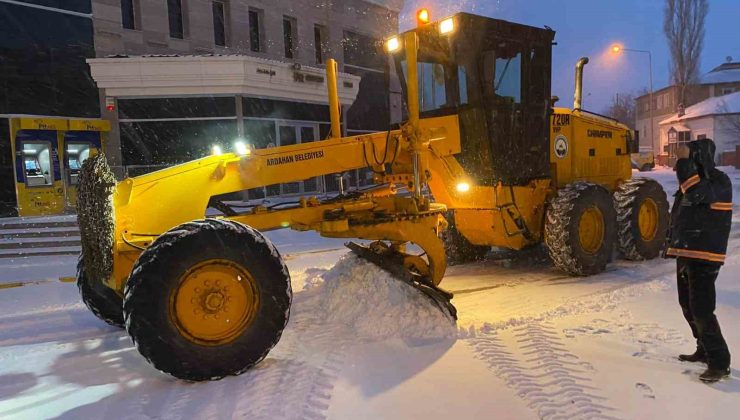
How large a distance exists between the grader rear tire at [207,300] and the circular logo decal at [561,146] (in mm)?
5114

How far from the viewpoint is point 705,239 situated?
13.2ft

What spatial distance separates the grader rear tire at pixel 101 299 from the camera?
523cm

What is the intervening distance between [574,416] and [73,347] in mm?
4361

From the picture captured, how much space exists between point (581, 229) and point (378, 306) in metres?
3.65

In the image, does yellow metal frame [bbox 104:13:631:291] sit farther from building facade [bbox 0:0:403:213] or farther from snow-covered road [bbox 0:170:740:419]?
building facade [bbox 0:0:403:213]

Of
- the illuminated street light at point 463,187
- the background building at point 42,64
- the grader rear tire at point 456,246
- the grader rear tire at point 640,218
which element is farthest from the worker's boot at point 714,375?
the background building at point 42,64

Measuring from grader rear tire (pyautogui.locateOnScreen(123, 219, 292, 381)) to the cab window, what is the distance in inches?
493

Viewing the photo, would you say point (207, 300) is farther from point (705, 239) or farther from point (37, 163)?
point (37, 163)

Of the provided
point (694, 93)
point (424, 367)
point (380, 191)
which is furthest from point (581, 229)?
point (694, 93)

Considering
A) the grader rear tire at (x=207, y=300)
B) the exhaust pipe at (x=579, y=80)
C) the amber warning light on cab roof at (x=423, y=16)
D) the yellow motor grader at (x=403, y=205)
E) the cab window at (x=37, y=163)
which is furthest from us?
the cab window at (x=37, y=163)

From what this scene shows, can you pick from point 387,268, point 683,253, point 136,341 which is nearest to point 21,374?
point 136,341

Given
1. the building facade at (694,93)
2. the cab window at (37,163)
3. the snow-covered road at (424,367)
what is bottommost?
the snow-covered road at (424,367)

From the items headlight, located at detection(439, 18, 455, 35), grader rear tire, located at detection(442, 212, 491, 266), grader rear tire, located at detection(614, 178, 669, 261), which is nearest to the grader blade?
headlight, located at detection(439, 18, 455, 35)

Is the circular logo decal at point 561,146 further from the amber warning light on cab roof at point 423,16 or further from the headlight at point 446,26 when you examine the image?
the amber warning light on cab roof at point 423,16
